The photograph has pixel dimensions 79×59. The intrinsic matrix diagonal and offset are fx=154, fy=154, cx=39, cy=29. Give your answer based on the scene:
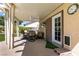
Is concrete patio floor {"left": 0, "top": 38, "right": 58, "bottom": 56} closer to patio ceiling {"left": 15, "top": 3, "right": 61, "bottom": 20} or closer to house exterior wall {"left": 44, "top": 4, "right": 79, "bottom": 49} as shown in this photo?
house exterior wall {"left": 44, "top": 4, "right": 79, "bottom": 49}

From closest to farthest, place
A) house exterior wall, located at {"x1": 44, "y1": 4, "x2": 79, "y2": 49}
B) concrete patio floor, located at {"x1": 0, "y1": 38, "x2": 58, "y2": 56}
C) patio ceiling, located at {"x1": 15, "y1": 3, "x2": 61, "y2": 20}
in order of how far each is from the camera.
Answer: house exterior wall, located at {"x1": 44, "y1": 4, "x2": 79, "y2": 49}
concrete patio floor, located at {"x1": 0, "y1": 38, "x2": 58, "y2": 56}
patio ceiling, located at {"x1": 15, "y1": 3, "x2": 61, "y2": 20}

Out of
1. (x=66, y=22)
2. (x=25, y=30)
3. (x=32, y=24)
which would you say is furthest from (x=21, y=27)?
(x=66, y=22)

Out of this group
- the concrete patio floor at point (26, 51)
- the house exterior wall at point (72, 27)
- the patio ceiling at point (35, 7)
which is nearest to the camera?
the house exterior wall at point (72, 27)

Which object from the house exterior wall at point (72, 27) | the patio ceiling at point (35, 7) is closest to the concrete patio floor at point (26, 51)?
the house exterior wall at point (72, 27)

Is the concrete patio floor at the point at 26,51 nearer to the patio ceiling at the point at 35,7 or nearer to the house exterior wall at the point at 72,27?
the house exterior wall at the point at 72,27

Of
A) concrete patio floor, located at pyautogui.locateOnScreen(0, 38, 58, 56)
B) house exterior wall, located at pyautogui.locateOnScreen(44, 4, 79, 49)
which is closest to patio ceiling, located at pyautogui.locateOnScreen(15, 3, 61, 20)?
house exterior wall, located at pyautogui.locateOnScreen(44, 4, 79, 49)

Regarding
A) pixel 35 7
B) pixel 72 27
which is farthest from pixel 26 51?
pixel 35 7

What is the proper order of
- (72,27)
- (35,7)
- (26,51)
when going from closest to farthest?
(72,27), (26,51), (35,7)

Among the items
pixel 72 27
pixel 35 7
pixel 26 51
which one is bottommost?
pixel 26 51

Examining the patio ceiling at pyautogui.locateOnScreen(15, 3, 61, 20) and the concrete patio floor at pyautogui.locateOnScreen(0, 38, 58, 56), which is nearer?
the concrete patio floor at pyautogui.locateOnScreen(0, 38, 58, 56)

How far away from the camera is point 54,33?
34.7 ft

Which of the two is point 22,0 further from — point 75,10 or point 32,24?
point 32,24

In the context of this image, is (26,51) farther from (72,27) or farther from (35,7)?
(35,7)

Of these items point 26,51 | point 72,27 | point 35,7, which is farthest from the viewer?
point 35,7
